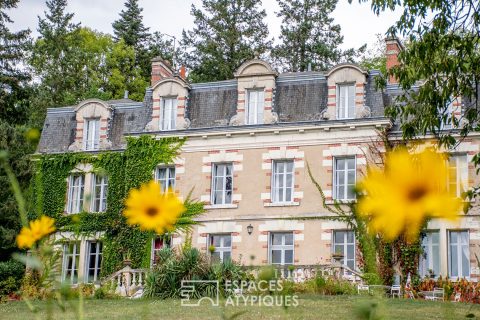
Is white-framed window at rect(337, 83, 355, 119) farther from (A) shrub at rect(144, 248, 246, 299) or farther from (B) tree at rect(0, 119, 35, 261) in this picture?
(B) tree at rect(0, 119, 35, 261)

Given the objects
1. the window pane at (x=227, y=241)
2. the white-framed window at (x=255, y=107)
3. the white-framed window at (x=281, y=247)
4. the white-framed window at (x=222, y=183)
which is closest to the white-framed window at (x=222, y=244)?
the window pane at (x=227, y=241)

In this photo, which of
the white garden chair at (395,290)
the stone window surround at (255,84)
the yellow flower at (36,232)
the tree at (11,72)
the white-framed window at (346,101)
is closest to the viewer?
the yellow flower at (36,232)

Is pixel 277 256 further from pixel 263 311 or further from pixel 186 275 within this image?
pixel 263 311

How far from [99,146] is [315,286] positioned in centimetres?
1198

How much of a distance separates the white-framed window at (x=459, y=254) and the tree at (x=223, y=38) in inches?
802

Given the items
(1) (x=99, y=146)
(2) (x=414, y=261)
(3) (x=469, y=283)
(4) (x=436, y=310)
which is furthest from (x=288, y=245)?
(4) (x=436, y=310)

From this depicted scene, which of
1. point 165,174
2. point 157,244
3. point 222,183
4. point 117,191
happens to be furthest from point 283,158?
point 117,191

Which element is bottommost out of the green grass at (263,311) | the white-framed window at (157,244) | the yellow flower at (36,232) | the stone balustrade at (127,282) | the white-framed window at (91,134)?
the green grass at (263,311)

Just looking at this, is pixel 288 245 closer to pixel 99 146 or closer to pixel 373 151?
pixel 373 151

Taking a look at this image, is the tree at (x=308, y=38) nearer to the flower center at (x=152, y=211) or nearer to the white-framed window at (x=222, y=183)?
the white-framed window at (x=222, y=183)

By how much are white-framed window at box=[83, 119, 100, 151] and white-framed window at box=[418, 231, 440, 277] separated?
41.8ft

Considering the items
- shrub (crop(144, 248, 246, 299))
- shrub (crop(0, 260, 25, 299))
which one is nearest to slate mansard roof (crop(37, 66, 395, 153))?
shrub (crop(0, 260, 25, 299))

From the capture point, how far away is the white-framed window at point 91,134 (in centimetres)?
2736

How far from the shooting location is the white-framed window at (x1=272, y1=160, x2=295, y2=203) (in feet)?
79.9
